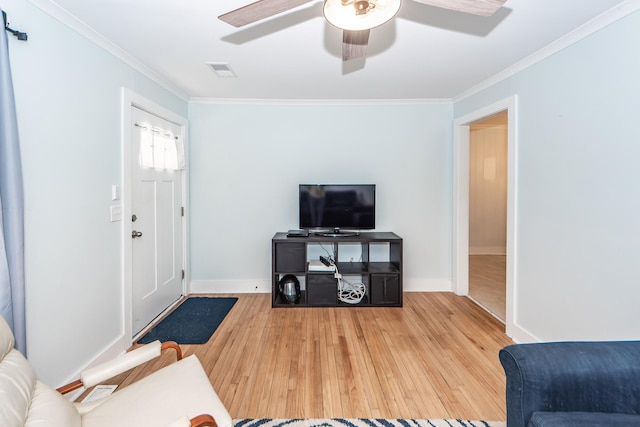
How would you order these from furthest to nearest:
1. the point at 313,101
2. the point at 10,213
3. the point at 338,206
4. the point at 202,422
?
the point at 313,101 < the point at 338,206 < the point at 10,213 < the point at 202,422

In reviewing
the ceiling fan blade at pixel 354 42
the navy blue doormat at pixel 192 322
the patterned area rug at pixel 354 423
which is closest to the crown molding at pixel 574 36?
the ceiling fan blade at pixel 354 42

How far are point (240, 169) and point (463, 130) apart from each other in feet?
8.95

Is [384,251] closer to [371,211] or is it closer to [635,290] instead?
[371,211]

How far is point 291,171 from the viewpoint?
12.9 ft

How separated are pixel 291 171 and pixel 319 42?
1.79 meters

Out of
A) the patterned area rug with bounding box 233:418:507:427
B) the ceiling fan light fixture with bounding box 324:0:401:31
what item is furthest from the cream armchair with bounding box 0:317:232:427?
the ceiling fan light fixture with bounding box 324:0:401:31

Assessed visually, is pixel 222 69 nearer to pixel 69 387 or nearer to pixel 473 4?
pixel 473 4

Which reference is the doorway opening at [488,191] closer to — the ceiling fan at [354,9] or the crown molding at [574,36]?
the crown molding at [574,36]

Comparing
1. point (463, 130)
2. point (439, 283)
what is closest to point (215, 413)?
point (439, 283)

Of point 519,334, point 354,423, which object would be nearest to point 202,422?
point 354,423

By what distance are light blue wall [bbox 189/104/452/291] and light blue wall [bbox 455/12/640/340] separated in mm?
1275

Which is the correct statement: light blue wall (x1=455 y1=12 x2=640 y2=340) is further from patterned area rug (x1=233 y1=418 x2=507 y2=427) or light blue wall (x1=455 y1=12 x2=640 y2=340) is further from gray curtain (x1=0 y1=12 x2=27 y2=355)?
gray curtain (x1=0 y1=12 x2=27 y2=355)

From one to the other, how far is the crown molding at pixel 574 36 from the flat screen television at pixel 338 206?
1.65m

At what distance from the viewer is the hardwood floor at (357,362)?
1.92 m
